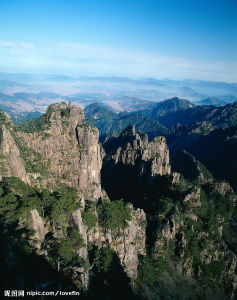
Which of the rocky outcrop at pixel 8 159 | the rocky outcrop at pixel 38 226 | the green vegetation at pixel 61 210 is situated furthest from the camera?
the rocky outcrop at pixel 8 159

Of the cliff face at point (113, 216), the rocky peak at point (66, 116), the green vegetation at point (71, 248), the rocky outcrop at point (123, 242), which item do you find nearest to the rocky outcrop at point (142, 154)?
the cliff face at point (113, 216)

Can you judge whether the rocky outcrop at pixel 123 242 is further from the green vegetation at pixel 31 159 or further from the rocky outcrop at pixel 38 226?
the green vegetation at pixel 31 159

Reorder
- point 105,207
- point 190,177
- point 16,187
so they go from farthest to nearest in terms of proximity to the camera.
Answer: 1. point 190,177
2. point 105,207
3. point 16,187

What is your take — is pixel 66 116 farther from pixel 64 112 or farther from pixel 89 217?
pixel 89 217

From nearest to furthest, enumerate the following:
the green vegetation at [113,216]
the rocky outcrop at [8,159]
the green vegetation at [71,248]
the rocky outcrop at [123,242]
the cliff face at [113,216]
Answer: the green vegetation at [71,248], the cliff face at [113,216], the rocky outcrop at [123,242], the green vegetation at [113,216], the rocky outcrop at [8,159]

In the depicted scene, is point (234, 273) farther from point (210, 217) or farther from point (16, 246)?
point (16, 246)

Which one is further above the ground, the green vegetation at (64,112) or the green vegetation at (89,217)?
the green vegetation at (64,112)

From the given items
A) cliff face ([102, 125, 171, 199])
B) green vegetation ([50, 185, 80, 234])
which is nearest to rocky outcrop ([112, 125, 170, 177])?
cliff face ([102, 125, 171, 199])

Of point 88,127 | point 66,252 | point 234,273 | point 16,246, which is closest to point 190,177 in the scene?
point 234,273

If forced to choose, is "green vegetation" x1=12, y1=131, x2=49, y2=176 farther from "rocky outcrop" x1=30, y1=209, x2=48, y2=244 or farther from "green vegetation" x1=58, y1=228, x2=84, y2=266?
"green vegetation" x1=58, y1=228, x2=84, y2=266
